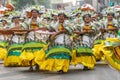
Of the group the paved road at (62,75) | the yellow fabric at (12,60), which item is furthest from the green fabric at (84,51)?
the yellow fabric at (12,60)

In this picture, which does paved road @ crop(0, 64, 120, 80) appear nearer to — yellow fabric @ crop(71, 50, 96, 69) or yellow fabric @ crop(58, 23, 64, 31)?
yellow fabric @ crop(71, 50, 96, 69)

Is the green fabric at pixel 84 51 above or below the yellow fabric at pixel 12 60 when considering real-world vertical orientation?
above

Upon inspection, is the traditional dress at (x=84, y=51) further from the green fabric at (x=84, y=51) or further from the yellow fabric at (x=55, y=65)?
the yellow fabric at (x=55, y=65)

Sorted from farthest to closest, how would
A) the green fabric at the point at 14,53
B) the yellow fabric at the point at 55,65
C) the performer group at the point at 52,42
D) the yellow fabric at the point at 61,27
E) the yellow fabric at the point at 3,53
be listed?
the yellow fabric at the point at 3,53 → the green fabric at the point at 14,53 → the yellow fabric at the point at 61,27 → the performer group at the point at 52,42 → the yellow fabric at the point at 55,65

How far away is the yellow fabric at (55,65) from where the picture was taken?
11828mm

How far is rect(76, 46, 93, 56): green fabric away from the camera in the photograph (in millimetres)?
13016

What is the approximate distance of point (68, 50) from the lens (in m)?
12.1

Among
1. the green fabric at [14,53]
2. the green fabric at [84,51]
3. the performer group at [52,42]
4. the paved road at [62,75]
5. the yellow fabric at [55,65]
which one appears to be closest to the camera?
the paved road at [62,75]

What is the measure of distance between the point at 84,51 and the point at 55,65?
151cm

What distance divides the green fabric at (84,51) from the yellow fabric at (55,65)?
1126mm

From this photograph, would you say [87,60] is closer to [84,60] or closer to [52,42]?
[84,60]

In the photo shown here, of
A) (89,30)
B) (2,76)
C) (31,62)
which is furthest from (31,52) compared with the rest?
(89,30)

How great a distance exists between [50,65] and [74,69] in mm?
1652

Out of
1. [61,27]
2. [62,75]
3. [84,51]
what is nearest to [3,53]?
[84,51]
